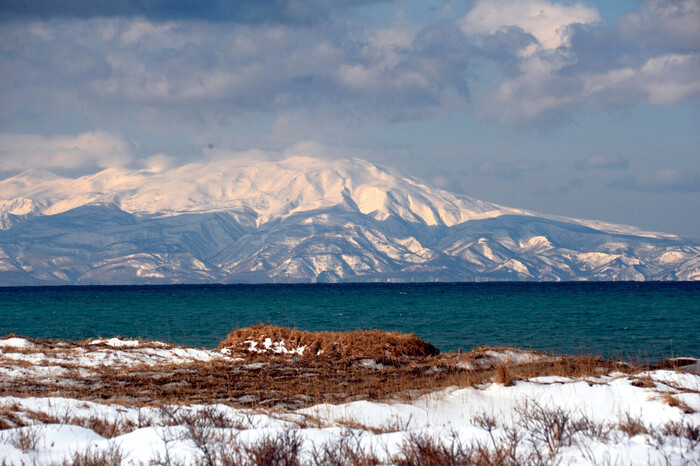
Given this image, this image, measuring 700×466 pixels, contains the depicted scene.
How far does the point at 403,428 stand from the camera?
1111 centimetres

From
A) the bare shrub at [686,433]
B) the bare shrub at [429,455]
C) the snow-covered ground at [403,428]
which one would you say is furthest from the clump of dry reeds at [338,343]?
the bare shrub at [429,455]

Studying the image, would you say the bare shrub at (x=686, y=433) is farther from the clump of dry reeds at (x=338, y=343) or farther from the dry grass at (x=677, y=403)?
the clump of dry reeds at (x=338, y=343)

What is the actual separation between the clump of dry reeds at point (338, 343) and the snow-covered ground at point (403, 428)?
26.9 ft

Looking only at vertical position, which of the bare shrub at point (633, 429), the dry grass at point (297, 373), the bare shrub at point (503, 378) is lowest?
the dry grass at point (297, 373)

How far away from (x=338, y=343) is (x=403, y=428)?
511 inches

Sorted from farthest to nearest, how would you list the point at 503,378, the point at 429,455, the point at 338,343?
the point at 338,343 → the point at 503,378 → the point at 429,455

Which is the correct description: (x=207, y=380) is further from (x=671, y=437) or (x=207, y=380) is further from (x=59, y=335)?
(x=59, y=335)

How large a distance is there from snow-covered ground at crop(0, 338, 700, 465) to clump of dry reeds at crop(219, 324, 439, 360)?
26.9ft

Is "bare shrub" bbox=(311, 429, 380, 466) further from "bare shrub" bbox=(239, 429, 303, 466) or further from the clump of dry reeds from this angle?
the clump of dry reeds

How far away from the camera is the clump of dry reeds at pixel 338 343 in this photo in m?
23.0

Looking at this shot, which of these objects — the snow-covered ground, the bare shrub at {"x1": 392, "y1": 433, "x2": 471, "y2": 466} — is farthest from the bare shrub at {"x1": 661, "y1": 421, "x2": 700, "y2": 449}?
the bare shrub at {"x1": 392, "y1": 433, "x2": 471, "y2": 466}

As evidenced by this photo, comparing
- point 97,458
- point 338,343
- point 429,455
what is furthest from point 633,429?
point 338,343

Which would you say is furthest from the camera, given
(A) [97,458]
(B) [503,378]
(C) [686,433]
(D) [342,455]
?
(B) [503,378]

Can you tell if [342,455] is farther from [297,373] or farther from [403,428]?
[297,373]
